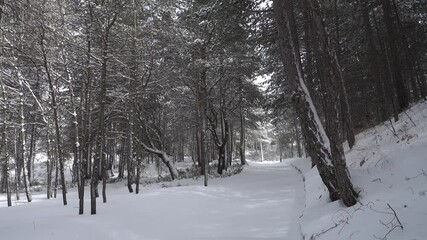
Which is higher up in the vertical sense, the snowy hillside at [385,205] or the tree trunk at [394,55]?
the tree trunk at [394,55]

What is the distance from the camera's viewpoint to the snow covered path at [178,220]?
23.4 feet

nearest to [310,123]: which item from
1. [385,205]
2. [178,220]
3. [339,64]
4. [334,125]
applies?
[334,125]

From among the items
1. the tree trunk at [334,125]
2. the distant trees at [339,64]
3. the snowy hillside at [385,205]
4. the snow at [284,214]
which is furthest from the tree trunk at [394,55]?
the snowy hillside at [385,205]

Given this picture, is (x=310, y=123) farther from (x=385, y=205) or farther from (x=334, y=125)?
(x=385, y=205)


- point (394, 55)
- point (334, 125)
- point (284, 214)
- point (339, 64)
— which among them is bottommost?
point (284, 214)

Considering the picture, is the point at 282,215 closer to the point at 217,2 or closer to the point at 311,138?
the point at 311,138

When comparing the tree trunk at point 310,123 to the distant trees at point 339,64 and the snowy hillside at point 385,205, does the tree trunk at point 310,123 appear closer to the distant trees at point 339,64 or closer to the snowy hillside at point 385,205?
the distant trees at point 339,64

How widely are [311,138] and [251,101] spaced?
1567 centimetres

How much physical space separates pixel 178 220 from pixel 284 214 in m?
2.91

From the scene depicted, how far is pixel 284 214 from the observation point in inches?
339

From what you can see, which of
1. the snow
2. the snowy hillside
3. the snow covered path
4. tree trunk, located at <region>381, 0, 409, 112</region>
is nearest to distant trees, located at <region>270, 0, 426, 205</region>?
tree trunk, located at <region>381, 0, 409, 112</region>

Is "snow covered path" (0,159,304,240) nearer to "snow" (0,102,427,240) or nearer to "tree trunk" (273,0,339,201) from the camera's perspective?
"snow" (0,102,427,240)

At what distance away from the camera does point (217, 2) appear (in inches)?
389

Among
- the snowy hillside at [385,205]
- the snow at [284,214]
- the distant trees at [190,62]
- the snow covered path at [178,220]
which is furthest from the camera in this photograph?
the snow covered path at [178,220]
